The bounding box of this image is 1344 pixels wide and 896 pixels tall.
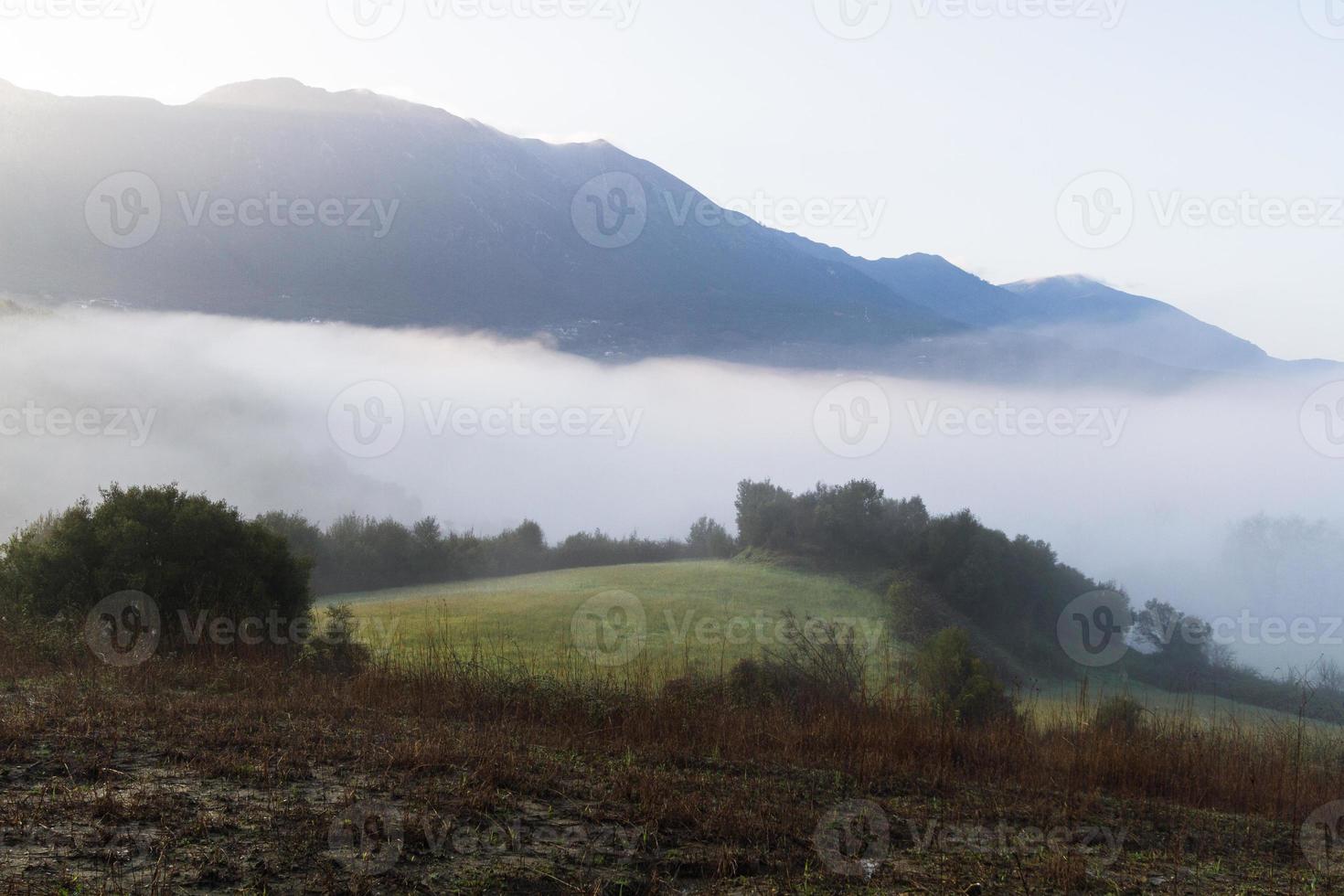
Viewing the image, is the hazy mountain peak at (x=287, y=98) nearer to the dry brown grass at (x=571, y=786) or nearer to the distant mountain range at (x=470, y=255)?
the distant mountain range at (x=470, y=255)

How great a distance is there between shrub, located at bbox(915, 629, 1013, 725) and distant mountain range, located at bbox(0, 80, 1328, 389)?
192 ft

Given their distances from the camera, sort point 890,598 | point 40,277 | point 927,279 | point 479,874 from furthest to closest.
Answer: point 927,279, point 40,277, point 890,598, point 479,874

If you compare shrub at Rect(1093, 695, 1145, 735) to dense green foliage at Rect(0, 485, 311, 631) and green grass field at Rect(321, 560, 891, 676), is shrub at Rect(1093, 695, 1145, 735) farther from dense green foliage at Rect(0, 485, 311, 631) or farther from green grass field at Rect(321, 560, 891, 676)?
dense green foliage at Rect(0, 485, 311, 631)

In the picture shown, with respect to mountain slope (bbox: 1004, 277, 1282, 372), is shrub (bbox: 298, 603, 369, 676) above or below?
below

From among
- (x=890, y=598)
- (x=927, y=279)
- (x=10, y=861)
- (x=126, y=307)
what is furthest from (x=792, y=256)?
(x=10, y=861)

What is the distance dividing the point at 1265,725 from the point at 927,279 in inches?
5293

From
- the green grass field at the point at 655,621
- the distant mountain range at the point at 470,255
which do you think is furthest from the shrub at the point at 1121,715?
the distant mountain range at the point at 470,255

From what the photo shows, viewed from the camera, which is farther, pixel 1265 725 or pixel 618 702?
pixel 1265 725

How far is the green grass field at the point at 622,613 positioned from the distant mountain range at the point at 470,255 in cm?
4889

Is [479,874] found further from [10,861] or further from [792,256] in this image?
[792,256]

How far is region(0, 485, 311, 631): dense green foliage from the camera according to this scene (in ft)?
38.6

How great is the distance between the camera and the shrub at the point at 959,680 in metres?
12.8

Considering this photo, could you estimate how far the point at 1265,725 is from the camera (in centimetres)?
1117

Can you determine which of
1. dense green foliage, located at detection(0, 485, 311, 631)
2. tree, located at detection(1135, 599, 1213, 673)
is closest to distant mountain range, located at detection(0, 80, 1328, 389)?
tree, located at detection(1135, 599, 1213, 673)
